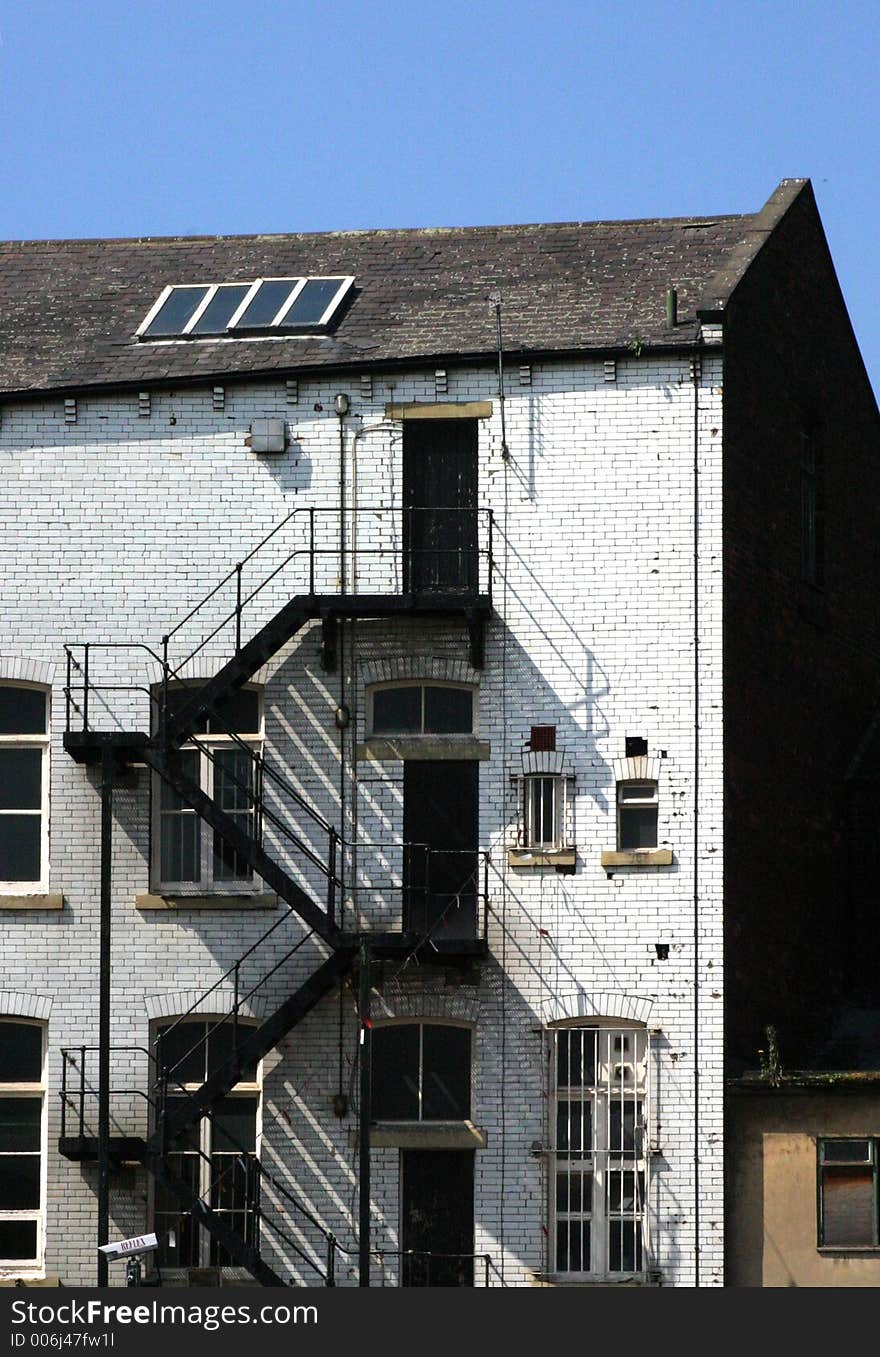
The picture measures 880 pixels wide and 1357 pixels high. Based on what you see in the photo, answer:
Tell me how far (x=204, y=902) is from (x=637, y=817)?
14.9ft

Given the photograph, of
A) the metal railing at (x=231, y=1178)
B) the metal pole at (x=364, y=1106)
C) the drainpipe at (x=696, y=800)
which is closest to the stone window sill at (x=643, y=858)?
the drainpipe at (x=696, y=800)

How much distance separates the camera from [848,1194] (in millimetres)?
24984

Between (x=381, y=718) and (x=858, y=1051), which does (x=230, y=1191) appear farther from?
(x=858, y=1051)

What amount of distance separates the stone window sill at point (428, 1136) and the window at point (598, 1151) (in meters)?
0.80

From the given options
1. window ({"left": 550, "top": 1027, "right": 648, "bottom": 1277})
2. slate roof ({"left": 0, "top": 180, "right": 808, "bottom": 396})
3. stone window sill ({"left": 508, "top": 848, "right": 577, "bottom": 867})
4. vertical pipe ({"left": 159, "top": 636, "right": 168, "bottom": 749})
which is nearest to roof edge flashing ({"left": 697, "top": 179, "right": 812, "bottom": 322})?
slate roof ({"left": 0, "top": 180, "right": 808, "bottom": 396})

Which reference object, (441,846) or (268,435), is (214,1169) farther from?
(268,435)

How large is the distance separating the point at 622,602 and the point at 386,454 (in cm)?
298

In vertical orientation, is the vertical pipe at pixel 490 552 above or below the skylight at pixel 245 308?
below

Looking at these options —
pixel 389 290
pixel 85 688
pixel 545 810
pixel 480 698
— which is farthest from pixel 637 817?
pixel 389 290

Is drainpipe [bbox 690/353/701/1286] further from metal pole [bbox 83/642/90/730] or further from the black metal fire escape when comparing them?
metal pole [bbox 83/642/90/730]

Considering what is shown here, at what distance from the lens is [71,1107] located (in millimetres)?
25625

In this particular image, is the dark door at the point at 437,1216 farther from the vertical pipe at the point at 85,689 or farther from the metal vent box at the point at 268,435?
the metal vent box at the point at 268,435

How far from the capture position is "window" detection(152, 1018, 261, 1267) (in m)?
25.5

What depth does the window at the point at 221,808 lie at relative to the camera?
26.3 meters
